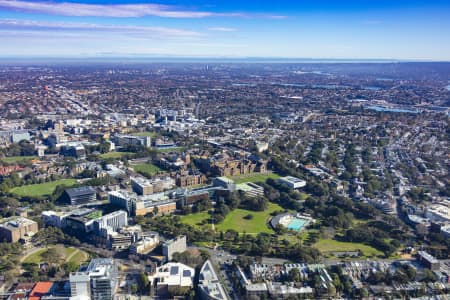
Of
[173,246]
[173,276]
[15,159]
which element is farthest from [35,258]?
[15,159]

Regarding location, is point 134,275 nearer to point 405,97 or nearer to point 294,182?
point 294,182

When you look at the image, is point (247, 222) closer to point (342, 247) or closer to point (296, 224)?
point (296, 224)

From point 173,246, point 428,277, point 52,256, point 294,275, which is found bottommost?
point 428,277

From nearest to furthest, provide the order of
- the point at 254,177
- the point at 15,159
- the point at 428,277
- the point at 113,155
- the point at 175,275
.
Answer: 1. the point at 175,275
2. the point at 428,277
3. the point at 254,177
4. the point at 15,159
5. the point at 113,155

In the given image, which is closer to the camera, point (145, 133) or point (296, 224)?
point (296, 224)

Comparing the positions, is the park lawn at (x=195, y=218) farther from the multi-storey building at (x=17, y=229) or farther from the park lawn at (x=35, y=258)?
the multi-storey building at (x=17, y=229)

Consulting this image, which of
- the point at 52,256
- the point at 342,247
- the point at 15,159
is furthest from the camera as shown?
the point at 15,159

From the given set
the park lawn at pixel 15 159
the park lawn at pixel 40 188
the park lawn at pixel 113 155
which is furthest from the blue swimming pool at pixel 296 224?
the park lawn at pixel 15 159
